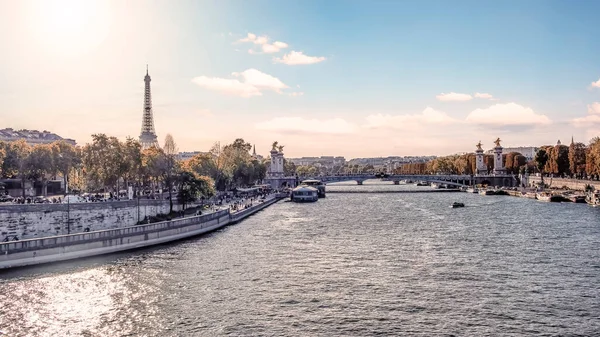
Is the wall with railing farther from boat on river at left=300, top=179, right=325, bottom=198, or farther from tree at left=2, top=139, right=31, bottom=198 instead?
boat on river at left=300, top=179, right=325, bottom=198

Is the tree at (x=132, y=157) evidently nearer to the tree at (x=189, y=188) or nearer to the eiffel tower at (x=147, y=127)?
the tree at (x=189, y=188)

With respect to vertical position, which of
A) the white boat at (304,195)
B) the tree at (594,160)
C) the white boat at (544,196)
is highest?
the tree at (594,160)

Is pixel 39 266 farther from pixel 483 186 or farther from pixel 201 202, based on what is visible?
pixel 483 186

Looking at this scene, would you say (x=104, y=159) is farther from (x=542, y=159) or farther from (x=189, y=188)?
(x=542, y=159)

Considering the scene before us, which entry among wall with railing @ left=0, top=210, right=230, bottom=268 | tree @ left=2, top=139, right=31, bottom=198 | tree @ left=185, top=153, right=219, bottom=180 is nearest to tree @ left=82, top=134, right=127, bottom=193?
tree @ left=2, top=139, right=31, bottom=198

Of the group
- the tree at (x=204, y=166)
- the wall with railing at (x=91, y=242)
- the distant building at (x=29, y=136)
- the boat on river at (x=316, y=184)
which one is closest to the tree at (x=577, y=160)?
the boat on river at (x=316, y=184)

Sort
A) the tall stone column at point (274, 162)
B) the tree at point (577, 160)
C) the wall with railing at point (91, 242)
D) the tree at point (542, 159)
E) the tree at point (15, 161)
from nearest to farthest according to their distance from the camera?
the wall with railing at point (91, 242) < the tree at point (15, 161) < the tree at point (577, 160) < the tree at point (542, 159) < the tall stone column at point (274, 162)
